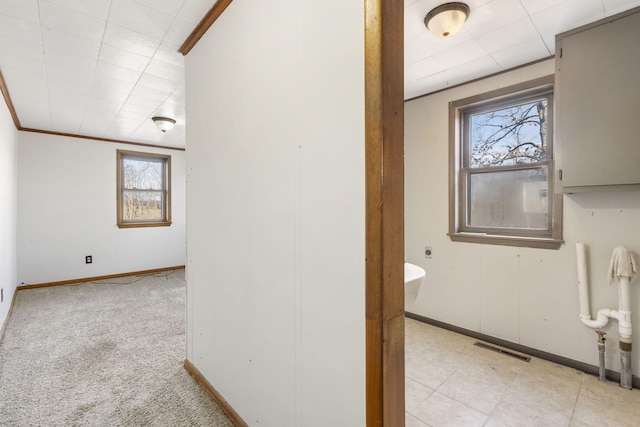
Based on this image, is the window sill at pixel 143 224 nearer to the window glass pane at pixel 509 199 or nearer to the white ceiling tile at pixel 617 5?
the window glass pane at pixel 509 199

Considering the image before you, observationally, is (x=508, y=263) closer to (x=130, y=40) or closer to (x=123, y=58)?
(x=130, y=40)

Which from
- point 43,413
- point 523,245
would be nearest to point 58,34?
point 43,413

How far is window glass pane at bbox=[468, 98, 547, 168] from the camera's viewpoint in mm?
2639

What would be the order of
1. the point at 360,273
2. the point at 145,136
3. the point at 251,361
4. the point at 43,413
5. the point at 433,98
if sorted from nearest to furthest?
the point at 360,273 → the point at 251,361 → the point at 43,413 → the point at 433,98 → the point at 145,136

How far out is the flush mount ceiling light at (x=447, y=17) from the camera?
5.94ft

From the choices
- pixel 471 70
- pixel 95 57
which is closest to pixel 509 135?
pixel 471 70

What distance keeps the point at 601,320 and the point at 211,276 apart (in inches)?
112

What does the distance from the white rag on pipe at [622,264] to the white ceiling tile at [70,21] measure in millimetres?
3878

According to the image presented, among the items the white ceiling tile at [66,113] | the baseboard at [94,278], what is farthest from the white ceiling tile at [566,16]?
the baseboard at [94,278]

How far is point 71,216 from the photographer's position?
486cm

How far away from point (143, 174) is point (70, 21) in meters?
4.20

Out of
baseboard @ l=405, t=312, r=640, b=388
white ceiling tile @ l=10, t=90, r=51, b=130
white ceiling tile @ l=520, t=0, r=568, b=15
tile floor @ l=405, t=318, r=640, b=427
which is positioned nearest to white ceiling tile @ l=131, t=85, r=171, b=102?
white ceiling tile @ l=10, t=90, r=51, b=130

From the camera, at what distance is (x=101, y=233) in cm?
515

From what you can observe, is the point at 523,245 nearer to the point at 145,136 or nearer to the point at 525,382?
the point at 525,382
